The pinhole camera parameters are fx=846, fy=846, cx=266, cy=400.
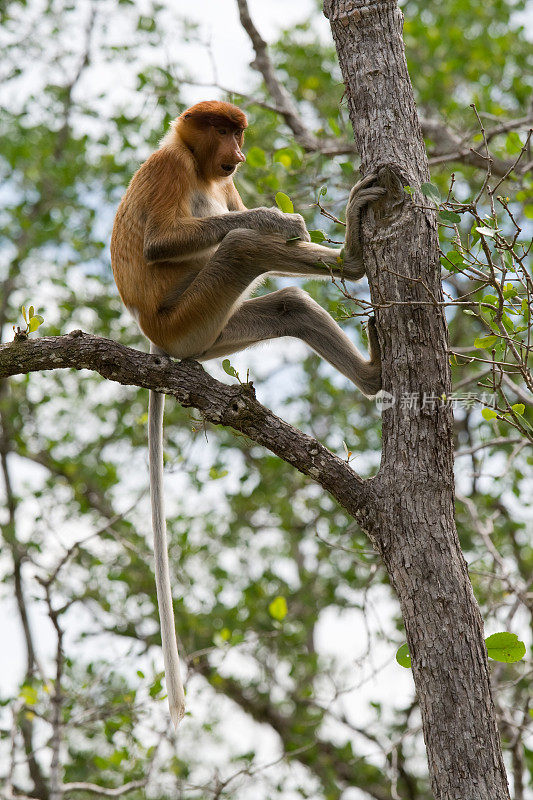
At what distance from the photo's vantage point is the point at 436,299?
96.5 inches

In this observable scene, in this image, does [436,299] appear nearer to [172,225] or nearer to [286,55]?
[172,225]

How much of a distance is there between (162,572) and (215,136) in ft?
6.12

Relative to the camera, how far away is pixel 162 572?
9.97 feet

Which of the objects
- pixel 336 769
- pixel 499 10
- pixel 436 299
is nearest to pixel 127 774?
pixel 336 769

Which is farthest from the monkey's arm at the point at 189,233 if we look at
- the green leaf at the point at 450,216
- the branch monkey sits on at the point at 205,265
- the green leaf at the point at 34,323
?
the green leaf at the point at 450,216

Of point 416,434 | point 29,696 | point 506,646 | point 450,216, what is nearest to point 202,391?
point 416,434

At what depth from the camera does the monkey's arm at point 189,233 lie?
326 centimetres

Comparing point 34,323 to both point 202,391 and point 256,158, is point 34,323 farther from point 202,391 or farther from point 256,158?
point 256,158

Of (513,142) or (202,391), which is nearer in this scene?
(202,391)

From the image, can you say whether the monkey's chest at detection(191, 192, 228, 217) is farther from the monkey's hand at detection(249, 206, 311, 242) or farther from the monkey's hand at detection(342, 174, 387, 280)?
the monkey's hand at detection(342, 174, 387, 280)

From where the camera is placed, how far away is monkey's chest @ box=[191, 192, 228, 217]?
3.62 meters

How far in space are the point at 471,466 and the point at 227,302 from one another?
294 centimetres

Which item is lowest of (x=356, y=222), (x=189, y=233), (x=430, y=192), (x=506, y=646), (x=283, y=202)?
(x=506, y=646)

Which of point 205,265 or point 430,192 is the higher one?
point 205,265
